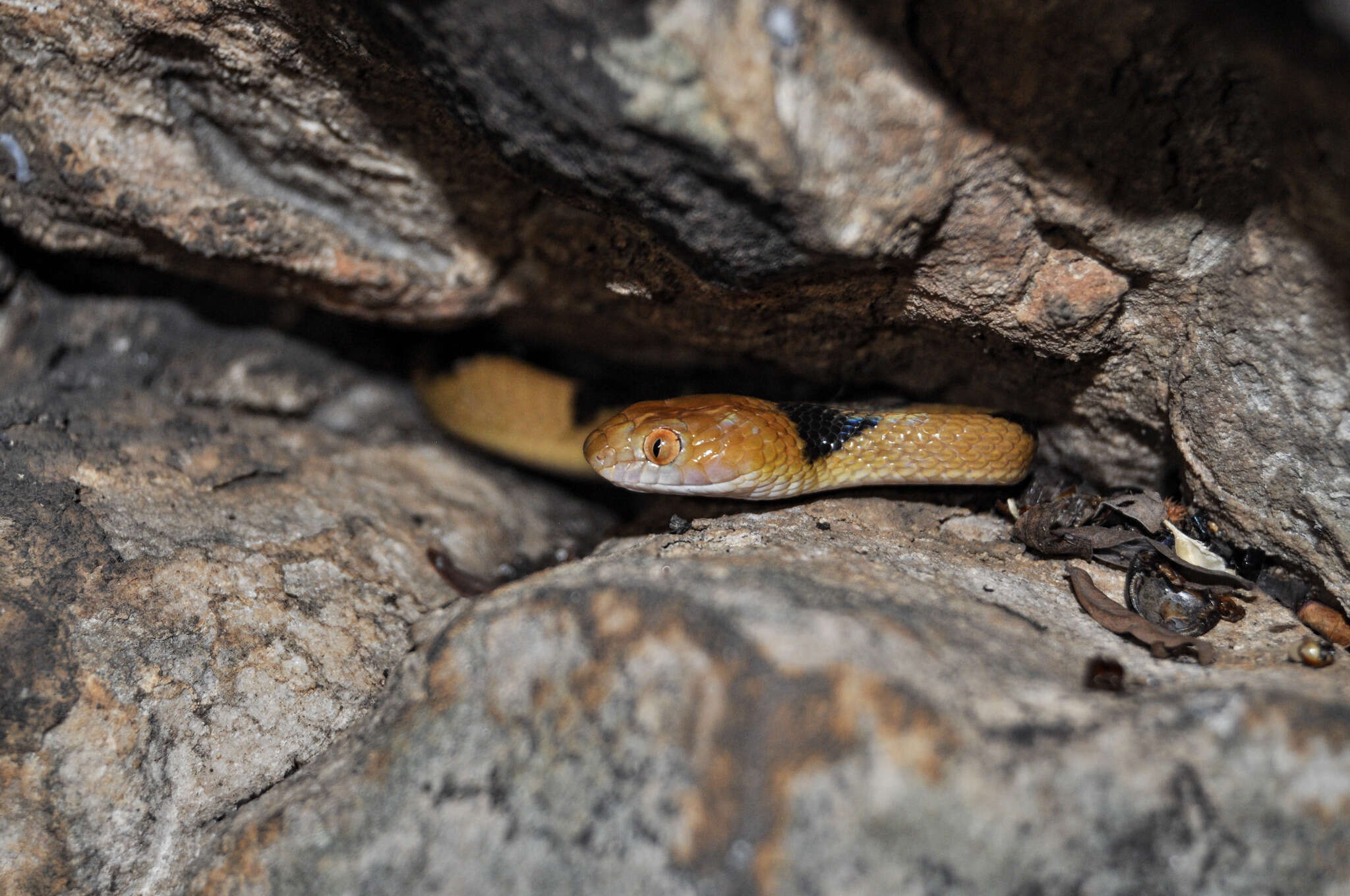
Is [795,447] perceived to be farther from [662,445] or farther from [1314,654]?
[1314,654]

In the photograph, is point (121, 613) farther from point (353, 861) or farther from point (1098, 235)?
point (1098, 235)

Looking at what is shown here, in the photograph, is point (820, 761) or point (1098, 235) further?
point (1098, 235)

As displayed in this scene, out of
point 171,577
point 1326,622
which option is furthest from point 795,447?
point 171,577

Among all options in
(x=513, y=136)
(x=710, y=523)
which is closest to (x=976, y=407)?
(x=710, y=523)

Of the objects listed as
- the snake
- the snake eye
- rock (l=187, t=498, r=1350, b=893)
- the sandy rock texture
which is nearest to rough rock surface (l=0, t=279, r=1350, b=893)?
rock (l=187, t=498, r=1350, b=893)

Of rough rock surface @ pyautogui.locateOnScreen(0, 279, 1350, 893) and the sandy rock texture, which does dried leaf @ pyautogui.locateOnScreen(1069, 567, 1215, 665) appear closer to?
rough rock surface @ pyautogui.locateOnScreen(0, 279, 1350, 893)

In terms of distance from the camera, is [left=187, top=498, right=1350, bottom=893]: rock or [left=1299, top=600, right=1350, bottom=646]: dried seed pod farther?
[left=1299, top=600, right=1350, bottom=646]: dried seed pod
